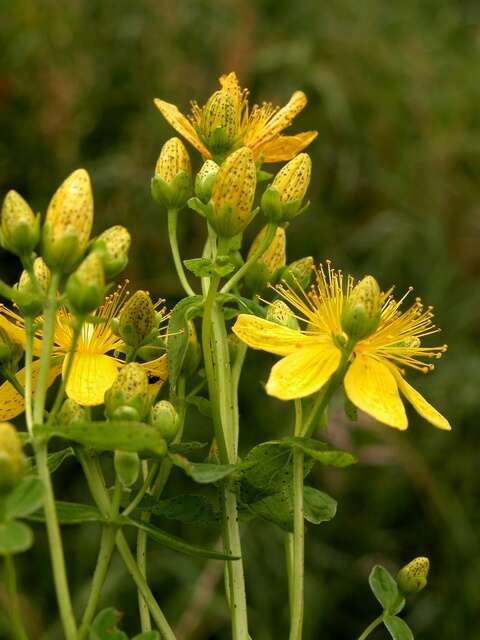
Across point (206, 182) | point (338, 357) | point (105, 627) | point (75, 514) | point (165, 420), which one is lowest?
point (105, 627)

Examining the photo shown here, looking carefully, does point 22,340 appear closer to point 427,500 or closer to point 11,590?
point 11,590

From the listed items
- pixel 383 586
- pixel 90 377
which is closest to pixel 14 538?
pixel 90 377

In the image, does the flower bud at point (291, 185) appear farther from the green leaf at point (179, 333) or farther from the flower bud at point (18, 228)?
the flower bud at point (18, 228)

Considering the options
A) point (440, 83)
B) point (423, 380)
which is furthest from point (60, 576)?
point (440, 83)

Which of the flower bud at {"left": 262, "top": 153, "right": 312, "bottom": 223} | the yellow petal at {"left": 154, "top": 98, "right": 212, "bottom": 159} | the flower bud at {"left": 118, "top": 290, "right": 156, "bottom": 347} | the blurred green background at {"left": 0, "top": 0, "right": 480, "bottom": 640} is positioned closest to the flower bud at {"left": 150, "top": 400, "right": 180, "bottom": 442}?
the flower bud at {"left": 118, "top": 290, "right": 156, "bottom": 347}

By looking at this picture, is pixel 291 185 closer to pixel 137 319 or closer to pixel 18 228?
pixel 137 319

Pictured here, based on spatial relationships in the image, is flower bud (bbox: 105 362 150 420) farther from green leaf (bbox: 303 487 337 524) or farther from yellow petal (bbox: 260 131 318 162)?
yellow petal (bbox: 260 131 318 162)
